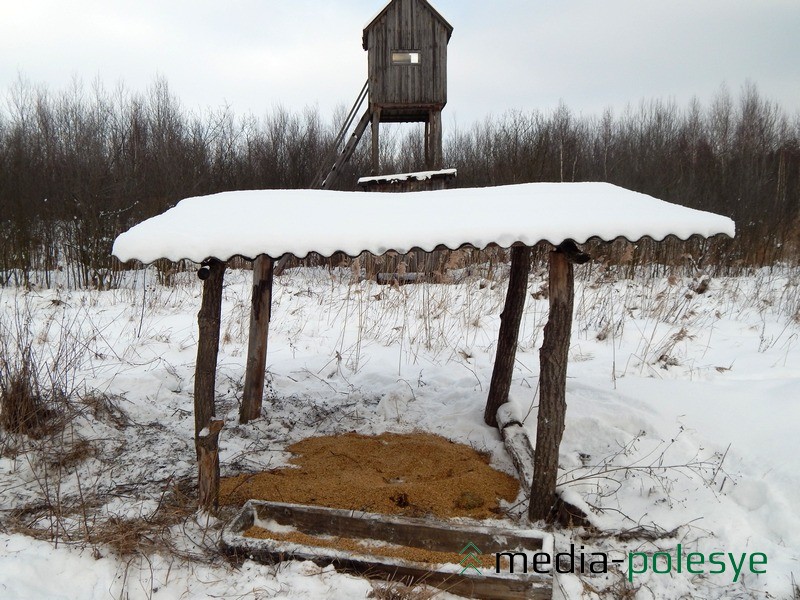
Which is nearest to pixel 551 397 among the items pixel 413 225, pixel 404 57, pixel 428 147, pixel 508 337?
pixel 413 225

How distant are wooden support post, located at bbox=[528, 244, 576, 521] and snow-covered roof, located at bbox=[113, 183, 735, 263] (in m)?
0.35

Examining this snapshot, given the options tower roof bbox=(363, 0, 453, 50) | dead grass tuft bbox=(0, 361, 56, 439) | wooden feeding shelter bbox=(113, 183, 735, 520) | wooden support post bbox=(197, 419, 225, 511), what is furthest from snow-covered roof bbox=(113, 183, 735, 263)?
tower roof bbox=(363, 0, 453, 50)

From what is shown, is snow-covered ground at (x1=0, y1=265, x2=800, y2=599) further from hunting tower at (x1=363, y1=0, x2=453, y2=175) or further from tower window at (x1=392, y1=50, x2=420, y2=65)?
tower window at (x1=392, y1=50, x2=420, y2=65)

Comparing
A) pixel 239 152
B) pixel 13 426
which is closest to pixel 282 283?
pixel 13 426

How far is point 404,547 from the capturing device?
9.18ft

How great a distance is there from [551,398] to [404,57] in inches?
424

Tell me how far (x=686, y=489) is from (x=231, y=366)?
462 cm

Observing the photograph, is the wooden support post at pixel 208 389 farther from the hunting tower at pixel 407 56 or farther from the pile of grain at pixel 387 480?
the hunting tower at pixel 407 56

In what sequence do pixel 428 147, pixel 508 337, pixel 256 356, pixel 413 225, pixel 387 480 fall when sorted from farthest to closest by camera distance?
pixel 428 147, pixel 256 356, pixel 508 337, pixel 387 480, pixel 413 225

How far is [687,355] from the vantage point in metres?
6.23

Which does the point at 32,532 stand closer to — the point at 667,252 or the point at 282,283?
the point at 282,283

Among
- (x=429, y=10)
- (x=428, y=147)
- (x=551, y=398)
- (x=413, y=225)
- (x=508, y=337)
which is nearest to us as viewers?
(x=413, y=225)

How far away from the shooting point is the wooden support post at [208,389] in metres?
3.11

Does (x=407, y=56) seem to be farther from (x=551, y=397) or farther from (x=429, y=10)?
(x=551, y=397)
